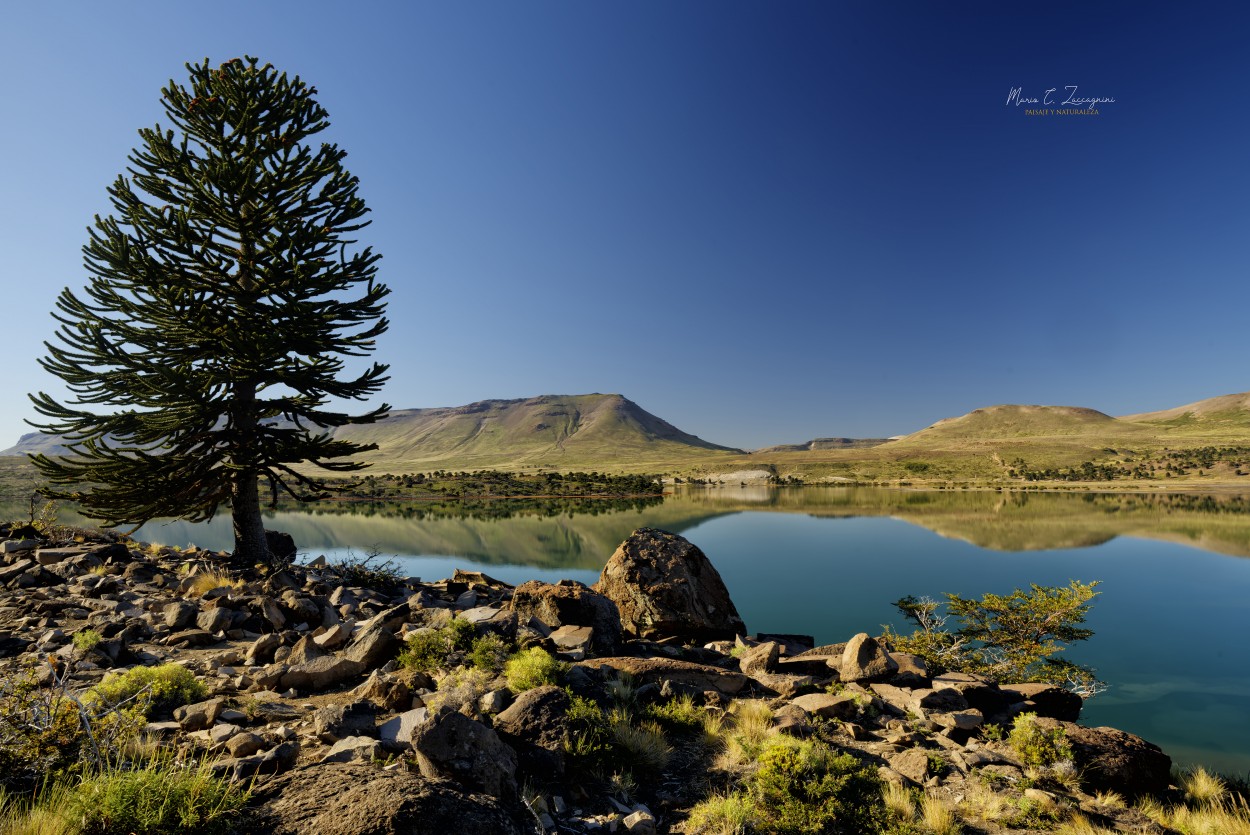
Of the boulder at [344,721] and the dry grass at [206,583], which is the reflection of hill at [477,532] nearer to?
the dry grass at [206,583]

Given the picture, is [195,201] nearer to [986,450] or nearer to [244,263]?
[244,263]

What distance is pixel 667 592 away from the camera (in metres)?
12.8

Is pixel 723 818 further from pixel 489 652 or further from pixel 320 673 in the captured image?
pixel 320 673

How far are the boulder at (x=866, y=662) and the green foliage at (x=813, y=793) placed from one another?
11.4 feet

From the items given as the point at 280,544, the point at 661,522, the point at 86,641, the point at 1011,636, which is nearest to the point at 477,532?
the point at 661,522

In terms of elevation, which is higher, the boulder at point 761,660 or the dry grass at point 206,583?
the dry grass at point 206,583

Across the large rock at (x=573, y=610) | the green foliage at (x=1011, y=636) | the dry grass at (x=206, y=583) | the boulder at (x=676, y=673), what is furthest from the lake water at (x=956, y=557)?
the dry grass at (x=206, y=583)

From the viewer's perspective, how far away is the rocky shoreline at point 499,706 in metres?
4.56

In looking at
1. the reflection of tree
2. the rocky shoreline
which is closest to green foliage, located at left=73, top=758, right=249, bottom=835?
the rocky shoreline

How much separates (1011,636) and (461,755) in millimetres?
20268

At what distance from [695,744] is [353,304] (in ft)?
46.8

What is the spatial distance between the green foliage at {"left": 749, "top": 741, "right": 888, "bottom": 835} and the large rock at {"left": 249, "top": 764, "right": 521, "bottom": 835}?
122 inches

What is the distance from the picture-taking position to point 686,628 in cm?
1277

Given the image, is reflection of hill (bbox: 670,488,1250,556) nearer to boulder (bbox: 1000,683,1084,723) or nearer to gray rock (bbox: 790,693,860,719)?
boulder (bbox: 1000,683,1084,723)
